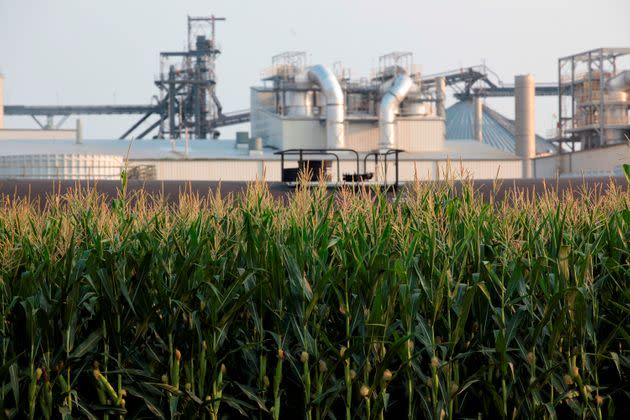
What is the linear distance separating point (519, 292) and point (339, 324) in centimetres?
141

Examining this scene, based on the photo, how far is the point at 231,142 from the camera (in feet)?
208

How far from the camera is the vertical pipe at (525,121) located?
59750mm

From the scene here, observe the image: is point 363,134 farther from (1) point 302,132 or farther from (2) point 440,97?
(2) point 440,97

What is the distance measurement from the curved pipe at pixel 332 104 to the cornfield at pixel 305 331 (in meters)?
48.4

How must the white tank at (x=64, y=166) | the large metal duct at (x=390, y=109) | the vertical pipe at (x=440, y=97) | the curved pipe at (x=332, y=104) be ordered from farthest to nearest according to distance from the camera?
1. the vertical pipe at (x=440, y=97)
2. the large metal duct at (x=390, y=109)
3. the curved pipe at (x=332, y=104)
4. the white tank at (x=64, y=166)

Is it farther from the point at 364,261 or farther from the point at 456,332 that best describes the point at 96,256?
the point at 456,332

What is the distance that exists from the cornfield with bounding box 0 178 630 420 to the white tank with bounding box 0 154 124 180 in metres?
34.5

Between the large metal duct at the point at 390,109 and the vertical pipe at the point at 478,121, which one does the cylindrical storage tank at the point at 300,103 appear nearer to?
the large metal duct at the point at 390,109

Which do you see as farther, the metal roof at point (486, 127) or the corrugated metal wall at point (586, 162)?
the metal roof at point (486, 127)

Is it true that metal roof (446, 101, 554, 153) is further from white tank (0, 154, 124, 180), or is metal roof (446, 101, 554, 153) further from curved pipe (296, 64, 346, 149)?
white tank (0, 154, 124, 180)

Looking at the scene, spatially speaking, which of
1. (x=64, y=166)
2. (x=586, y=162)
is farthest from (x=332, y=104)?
(x=64, y=166)

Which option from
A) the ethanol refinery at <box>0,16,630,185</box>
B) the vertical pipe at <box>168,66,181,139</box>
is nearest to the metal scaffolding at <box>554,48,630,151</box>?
the ethanol refinery at <box>0,16,630,185</box>

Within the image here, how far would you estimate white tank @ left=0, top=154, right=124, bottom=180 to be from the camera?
1609 inches

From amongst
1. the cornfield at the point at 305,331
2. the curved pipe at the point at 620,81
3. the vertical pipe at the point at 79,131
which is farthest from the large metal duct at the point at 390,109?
the cornfield at the point at 305,331
